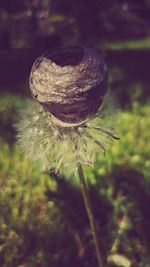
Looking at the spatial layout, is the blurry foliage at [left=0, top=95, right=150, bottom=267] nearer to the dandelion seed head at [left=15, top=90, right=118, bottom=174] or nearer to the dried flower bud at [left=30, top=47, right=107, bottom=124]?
the dandelion seed head at [left=15, top=90, right=118, bottom=174]

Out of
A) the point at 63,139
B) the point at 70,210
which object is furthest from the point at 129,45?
the point at 63,139

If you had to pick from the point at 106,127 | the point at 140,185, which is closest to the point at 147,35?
the point at 140,185

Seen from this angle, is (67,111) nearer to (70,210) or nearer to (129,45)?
(70,210)

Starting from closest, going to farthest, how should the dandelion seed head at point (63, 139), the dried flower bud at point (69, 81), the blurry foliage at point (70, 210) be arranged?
the dried flower bud at point (69, 81), the dandelion seed head at point (63, 139), the blurry foliage at point (70, 210)

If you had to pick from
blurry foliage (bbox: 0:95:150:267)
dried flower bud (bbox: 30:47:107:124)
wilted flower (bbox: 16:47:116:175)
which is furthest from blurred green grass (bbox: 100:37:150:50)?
dried flower bud (bbox: 30:47:107:124)

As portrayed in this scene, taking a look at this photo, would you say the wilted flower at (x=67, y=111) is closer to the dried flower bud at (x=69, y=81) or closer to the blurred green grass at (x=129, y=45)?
the dried flower bud at (x=69, y=81)

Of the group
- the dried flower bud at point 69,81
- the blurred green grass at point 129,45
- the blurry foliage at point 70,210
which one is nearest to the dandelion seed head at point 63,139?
the dried flower bud at point 69,81

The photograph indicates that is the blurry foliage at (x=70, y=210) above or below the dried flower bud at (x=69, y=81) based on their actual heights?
below

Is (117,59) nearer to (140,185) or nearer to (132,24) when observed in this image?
(132,24)
